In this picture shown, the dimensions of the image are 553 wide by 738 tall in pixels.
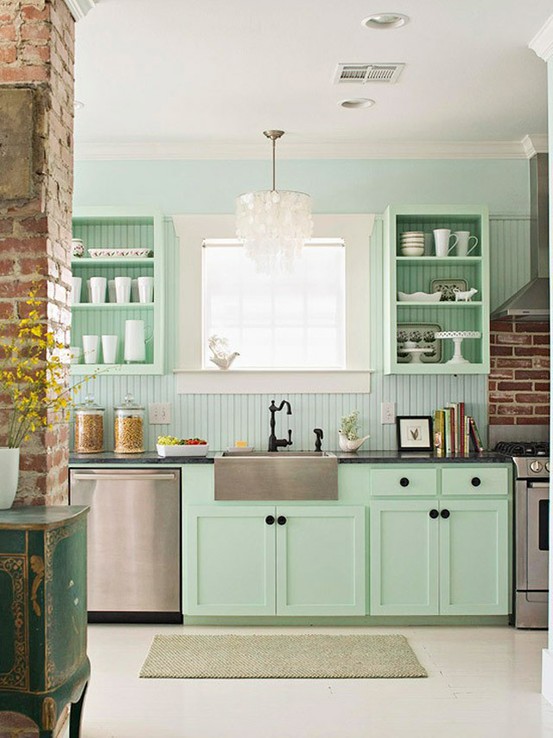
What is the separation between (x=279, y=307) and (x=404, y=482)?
136cm

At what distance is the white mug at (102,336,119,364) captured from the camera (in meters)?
5.12

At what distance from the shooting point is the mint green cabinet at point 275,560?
4672 mm

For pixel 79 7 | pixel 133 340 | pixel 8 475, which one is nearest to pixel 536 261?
pixel 133 340

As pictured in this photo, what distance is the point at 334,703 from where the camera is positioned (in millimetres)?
3596

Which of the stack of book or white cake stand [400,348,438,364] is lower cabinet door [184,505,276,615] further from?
white cake stand [400,348,438,364]

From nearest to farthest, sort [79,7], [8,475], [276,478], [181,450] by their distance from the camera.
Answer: [8,475]
[79,7]
[276,478]
[181,450]

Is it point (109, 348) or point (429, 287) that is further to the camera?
point (429, 287)

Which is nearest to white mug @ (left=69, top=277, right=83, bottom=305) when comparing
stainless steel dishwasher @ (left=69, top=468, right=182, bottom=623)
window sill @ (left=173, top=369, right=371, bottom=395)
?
window sill @ (left=173, top=369, right=371, bottom=395)

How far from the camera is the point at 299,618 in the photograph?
4711 millimetres

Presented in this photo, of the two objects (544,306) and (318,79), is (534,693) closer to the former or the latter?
(544,306)

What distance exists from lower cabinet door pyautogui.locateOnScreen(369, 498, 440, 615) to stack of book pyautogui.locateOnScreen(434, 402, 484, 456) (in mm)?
505

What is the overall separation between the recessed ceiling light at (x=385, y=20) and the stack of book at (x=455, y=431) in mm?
2324

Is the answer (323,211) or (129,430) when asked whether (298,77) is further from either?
(129,430)

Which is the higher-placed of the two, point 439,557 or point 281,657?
point 439,557
